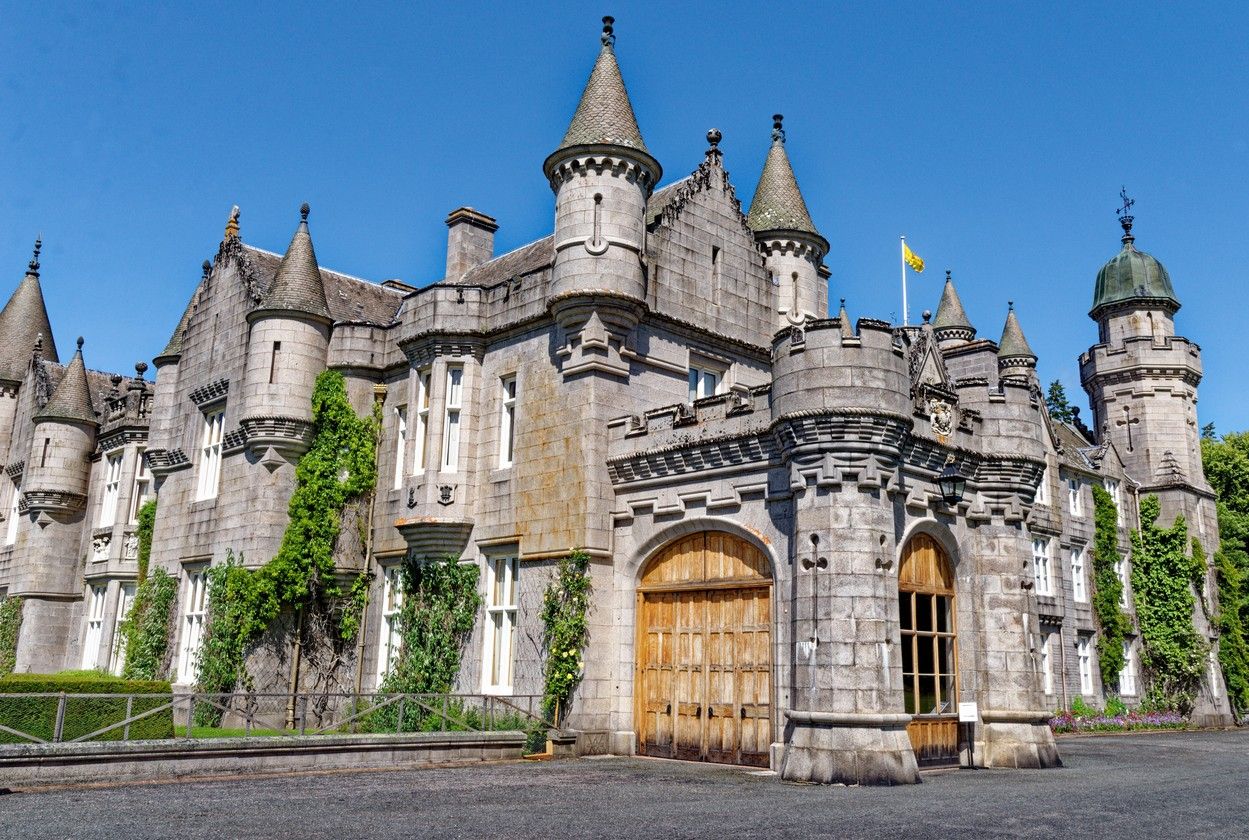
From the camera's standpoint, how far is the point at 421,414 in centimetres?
2262

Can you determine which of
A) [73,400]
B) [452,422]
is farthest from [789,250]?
[73,400]

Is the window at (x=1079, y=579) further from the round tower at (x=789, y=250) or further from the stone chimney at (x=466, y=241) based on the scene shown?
the stone chimney at (x=466, y=241)

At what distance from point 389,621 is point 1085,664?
2561 cm

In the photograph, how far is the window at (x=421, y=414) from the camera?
881 inches

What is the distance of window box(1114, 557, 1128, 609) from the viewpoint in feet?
125

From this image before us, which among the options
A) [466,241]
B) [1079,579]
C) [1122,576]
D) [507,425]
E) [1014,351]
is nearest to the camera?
[507,425]

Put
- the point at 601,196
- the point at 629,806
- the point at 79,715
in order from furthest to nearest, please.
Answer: the point at 601,196 < the point at 79,715 < the point at 629,806

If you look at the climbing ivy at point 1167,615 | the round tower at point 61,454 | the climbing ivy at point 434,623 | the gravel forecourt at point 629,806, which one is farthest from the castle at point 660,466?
the climbing ivy at point 1167,615

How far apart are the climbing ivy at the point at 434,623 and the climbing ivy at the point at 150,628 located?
7.81 metres

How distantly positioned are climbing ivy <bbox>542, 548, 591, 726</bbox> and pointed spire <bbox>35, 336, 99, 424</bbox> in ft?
73.5

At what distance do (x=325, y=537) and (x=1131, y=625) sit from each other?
29872 millimetres

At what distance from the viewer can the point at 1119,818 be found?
37.0 ft

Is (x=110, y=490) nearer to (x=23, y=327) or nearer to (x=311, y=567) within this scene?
(x=23, y=327)

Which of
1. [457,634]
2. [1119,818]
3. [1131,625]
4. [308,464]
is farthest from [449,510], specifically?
[1131,625]
